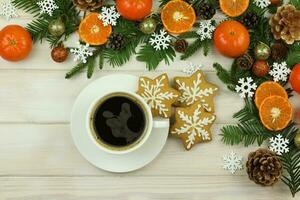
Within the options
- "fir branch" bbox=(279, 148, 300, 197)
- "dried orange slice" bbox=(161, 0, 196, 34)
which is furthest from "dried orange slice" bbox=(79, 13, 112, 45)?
"fir branch" bbox=(279, 148, 300, 197)

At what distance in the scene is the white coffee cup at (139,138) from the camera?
0.91 m

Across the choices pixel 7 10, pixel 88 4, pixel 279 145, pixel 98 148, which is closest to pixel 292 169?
pixel 279 145

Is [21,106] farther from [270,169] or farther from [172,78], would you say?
[270,169]

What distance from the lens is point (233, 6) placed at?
1001 millimetres

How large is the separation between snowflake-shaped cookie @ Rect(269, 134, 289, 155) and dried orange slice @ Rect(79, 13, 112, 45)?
0.39 metres

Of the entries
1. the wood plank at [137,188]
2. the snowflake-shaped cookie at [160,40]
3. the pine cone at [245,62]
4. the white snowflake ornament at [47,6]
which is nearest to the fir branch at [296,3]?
the pine cone at [245,62]

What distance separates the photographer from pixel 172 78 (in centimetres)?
101

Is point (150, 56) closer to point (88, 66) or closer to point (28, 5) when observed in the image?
point (88, 66)

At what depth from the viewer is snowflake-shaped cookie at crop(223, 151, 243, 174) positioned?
996mm

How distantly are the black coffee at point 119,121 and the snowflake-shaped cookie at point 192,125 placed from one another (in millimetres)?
92

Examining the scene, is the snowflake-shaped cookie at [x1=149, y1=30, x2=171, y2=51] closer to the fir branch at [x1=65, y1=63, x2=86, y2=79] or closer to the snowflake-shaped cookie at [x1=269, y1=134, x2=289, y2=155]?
the fir branch at [x1=65, y1=63, x2=86, y2=79]

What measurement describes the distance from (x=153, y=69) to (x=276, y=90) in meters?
0.25

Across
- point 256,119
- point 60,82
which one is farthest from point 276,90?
point 60,82

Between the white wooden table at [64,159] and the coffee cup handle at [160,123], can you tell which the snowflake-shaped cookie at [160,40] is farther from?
the coffee cup handle at [160,123]
